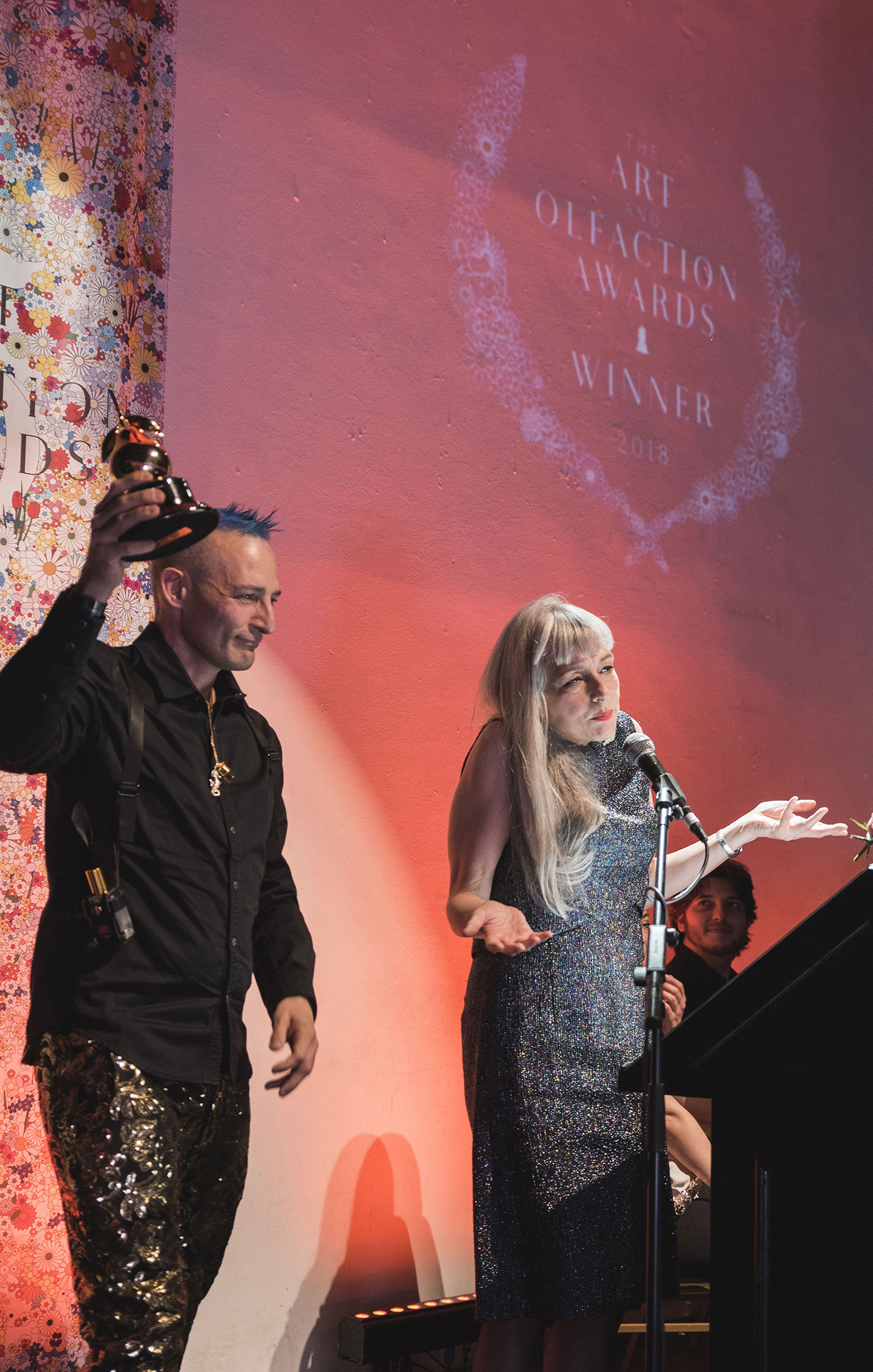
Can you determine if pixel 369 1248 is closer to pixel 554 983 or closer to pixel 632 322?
pixel 554 983

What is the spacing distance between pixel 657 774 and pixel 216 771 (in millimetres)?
717

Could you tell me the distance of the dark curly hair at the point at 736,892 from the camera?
3656mm

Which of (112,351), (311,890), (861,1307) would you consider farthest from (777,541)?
(861,1307)

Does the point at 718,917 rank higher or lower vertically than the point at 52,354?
lower

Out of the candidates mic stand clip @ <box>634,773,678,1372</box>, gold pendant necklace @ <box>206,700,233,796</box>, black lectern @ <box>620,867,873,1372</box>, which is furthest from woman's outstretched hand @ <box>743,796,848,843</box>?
gold pendant necklace @ <box>206,700,233,796</box>

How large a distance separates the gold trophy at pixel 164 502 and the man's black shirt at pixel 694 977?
6.90 feet

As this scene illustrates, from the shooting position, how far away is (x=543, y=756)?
7.94 feet

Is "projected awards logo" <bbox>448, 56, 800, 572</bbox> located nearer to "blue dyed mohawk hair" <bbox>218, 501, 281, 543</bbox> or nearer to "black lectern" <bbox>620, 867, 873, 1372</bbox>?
"blue dyed mohawk hair" <bbox>218, 501, 281, 543</bbox>

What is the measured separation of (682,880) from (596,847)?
1.28ft

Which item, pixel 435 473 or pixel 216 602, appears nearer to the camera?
pixel 216 602

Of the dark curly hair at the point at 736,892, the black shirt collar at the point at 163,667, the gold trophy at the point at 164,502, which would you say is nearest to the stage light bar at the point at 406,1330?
the dark curly hair at the point at 736,892

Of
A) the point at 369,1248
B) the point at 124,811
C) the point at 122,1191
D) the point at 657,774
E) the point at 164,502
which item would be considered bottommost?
the point at 369,1248

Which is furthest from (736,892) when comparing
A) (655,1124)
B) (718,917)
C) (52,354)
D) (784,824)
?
(52,354)

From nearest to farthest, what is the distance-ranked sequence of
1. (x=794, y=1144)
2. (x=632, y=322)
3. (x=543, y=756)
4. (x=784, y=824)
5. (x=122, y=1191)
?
(x=794, y=1144), (x=122, y=1191), (x=543, y=756), (x=784, y=824), (x=632, y=322)
